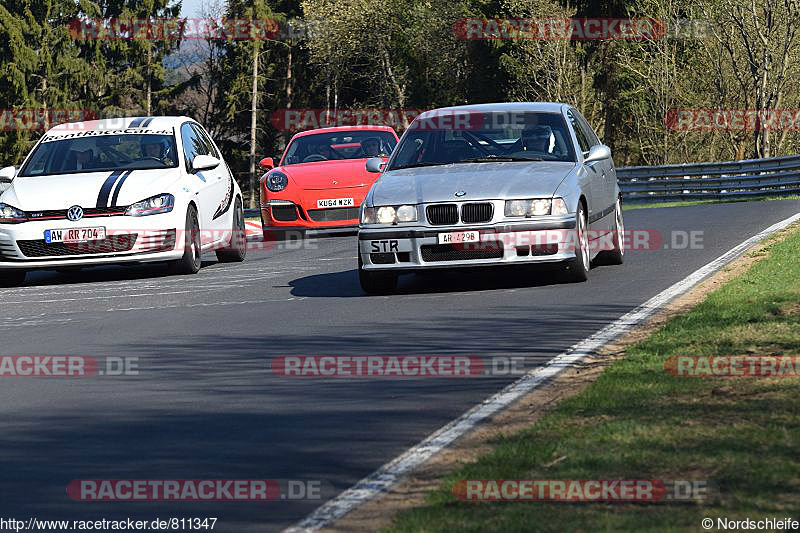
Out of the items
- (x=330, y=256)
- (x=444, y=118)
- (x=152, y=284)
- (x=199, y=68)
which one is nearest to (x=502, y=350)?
(x=444, y=118)

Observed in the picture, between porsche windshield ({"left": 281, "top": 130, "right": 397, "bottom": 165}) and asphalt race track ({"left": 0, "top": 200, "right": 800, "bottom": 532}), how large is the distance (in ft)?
19.2

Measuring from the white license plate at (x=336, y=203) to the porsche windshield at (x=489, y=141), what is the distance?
287 inches

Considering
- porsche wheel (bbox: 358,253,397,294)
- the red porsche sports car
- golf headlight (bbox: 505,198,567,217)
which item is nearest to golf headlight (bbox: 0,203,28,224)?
porsche wheel (bbox: 358,253,397,294)

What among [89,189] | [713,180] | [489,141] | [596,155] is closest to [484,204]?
[489,141]

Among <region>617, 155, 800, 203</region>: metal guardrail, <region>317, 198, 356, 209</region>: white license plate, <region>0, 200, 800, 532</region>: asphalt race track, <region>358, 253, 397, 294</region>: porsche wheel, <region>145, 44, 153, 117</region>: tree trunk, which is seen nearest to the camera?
<region>0, 200, 800, 532</region>: asphalt race track

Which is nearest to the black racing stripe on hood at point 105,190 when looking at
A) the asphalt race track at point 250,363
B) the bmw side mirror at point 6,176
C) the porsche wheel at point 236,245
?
the asphalt race track at point 250,363

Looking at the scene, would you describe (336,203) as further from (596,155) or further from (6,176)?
(596,155)

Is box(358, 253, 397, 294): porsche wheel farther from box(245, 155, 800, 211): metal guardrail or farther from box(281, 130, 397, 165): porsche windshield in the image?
box(245, 155, 800, 211): metal guardrail

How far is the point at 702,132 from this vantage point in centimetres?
4775

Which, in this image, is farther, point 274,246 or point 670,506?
point 274,246

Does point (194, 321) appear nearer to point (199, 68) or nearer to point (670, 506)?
point (670, 506)

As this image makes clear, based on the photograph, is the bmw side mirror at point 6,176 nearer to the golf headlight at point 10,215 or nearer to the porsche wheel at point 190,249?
the golf headlight at point 10,215

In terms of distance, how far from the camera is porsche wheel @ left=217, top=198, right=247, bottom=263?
17.1 m

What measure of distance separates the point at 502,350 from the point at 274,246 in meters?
12.1
